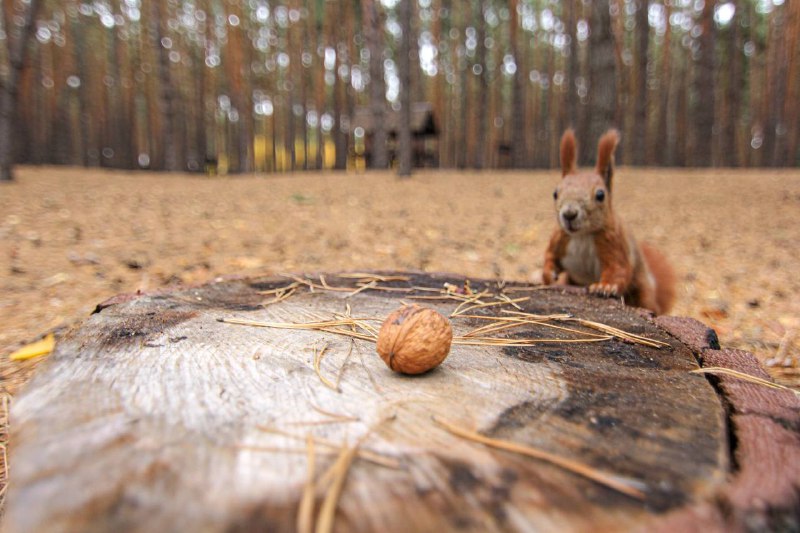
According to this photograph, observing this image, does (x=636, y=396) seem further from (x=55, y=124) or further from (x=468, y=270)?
(x=55, y=124)

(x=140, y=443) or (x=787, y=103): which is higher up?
(x=787, y=103)

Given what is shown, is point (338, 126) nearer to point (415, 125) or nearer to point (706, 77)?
point (415, 125)

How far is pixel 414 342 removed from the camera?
830 mm

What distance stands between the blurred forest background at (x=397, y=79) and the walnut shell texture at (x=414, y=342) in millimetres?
7078

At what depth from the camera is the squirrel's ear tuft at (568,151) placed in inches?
75.4

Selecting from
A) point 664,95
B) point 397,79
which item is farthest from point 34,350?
point 664,95

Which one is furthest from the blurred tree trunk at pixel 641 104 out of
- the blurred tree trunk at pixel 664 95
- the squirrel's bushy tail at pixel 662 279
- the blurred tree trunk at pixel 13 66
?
the blurred tree trunk at pixel 13 66

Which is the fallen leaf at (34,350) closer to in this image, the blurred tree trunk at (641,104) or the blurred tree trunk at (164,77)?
the blurred tree trunk at (164,77)

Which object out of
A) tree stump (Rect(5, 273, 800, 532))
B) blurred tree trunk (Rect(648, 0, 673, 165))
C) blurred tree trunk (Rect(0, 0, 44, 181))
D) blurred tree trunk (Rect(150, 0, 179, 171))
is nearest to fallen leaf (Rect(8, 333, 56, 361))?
tree stump (Rect(5, 273, 800, 532))

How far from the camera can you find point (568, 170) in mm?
1978

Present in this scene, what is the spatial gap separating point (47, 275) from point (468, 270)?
2507 millimetres

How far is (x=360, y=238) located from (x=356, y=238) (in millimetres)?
34

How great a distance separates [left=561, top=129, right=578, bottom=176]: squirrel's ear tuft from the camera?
75.4 inches

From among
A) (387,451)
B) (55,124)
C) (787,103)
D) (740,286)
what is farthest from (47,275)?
(787,103)
